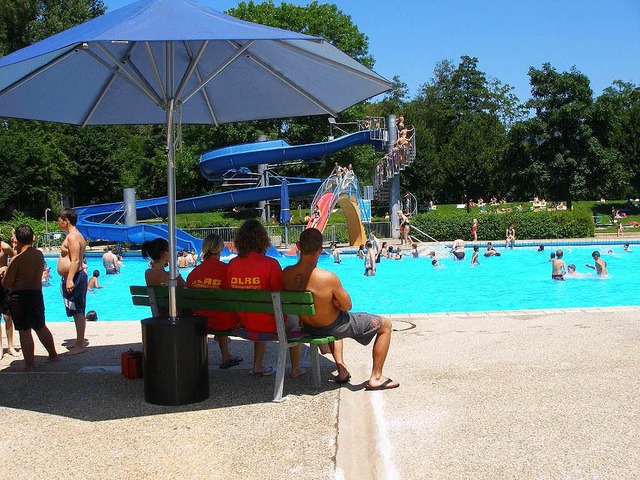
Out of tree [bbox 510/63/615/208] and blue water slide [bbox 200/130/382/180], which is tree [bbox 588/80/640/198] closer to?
tree [bbox 510/63/615/208]

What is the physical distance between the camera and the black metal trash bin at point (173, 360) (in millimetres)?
5172

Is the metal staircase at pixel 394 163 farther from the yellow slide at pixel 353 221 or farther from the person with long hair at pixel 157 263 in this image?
the person with long hair at pixel 157 263

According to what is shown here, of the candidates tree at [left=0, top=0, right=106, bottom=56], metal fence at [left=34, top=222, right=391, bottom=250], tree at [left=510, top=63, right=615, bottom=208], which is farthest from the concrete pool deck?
tree at [left=0, top=0, right=106, bottom=56]

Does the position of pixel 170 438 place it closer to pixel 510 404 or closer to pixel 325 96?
pixel 510 404

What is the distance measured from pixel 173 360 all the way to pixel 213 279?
107 cm

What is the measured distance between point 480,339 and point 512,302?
10.1 meters

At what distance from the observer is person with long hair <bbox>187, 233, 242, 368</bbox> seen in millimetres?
5949

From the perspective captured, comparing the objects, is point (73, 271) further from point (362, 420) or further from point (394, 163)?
point (394, 163)

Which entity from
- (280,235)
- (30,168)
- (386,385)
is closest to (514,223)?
(280,235)

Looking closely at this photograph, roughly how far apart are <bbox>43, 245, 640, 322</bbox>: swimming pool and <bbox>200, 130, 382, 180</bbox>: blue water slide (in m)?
9.26

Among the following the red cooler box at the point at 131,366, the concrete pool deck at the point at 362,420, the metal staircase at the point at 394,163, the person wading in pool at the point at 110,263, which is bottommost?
the concrete pool deck at the point at 362,420

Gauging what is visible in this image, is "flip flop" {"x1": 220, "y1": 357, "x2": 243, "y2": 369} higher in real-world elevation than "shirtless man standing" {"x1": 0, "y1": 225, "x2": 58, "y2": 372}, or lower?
lower

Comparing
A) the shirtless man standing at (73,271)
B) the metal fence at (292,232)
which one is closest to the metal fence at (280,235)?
the metal fence at (292,232)

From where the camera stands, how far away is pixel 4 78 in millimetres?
5711
